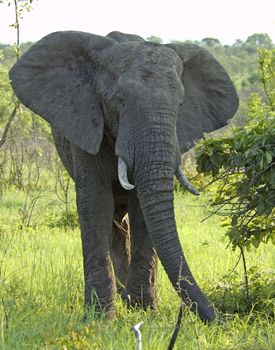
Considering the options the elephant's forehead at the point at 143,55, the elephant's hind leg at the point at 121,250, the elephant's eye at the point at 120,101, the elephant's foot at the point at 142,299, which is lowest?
the elephant's foot at the point at 142,299

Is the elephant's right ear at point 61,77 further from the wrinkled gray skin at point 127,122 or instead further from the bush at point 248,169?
the bush at point 248,169

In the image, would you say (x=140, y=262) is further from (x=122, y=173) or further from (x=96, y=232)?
(x=122, y=173)

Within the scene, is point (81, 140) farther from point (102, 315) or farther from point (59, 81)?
point (102, 315)

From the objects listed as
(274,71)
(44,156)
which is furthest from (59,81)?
(44,156)

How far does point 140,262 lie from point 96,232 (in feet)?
1.36

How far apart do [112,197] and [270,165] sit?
3.55 feet

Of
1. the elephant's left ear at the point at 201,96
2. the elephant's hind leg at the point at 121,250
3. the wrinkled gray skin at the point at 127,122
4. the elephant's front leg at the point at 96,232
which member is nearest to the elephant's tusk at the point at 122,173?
the wrinkled gray skin at the point at 127,122

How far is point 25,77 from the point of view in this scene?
510 cm

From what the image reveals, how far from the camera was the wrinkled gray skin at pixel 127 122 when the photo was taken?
14.3 ft

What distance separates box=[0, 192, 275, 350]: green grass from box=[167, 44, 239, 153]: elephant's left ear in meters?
0.75

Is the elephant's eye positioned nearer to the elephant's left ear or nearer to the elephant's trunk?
the elephant's trunk

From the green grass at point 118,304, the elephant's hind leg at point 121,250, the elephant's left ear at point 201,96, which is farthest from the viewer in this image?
the elephant's hind leg at point 121,250

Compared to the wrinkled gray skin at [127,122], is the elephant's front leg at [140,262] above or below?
below

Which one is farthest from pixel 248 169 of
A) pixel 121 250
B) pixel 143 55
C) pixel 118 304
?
pixel 121 250
